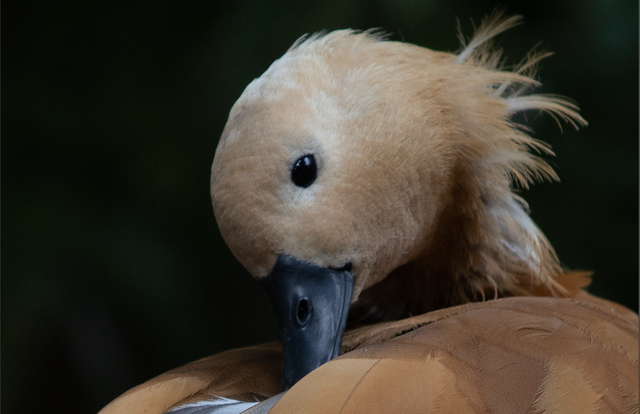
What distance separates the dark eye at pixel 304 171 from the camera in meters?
0.93

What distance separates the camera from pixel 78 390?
68.4 inches

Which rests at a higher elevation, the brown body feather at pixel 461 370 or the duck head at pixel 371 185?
the duck head at pixel 371 185

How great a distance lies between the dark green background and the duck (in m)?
0.45

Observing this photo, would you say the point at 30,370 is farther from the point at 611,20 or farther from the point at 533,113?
the point at 611,20

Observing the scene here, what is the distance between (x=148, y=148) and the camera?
5.40ft

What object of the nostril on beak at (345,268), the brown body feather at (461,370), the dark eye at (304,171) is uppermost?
the dark eye at (304,171)

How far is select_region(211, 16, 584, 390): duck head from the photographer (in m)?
0.93

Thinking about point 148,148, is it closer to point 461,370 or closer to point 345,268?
point 345,268

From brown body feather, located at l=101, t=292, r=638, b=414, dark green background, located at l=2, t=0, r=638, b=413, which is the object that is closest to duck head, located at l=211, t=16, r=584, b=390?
brown body feather, located at l=101, t=292, r=638, b=414

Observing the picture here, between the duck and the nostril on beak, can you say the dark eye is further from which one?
the nostril on beak

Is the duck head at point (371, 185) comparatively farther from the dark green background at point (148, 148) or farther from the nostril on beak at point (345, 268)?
the dark green background at point (148, 148)

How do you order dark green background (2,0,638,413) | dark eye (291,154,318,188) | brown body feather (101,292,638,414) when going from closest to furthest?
1. brown body feather (101,292,638,414)
2. dark eye (291,154,318,188)
3. dark green background (2,0,638,413)

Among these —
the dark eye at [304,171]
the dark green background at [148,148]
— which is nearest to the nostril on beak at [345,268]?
the dark eye at [304,171]

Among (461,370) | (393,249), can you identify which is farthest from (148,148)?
(461,370)
